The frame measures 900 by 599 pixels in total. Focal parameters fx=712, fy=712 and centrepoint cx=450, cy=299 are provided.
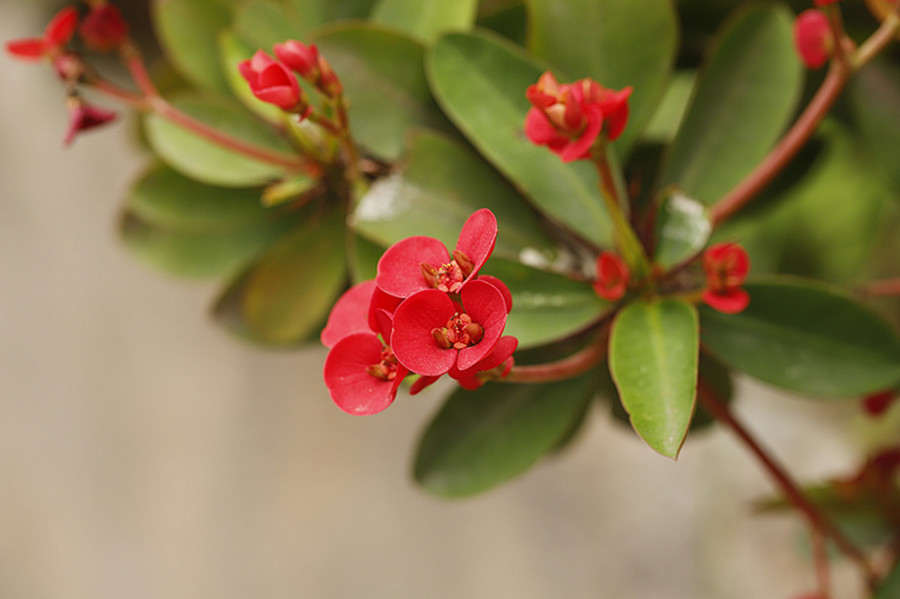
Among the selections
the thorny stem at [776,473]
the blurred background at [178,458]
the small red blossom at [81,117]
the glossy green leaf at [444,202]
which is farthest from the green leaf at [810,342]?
the blurred background at [178,458]

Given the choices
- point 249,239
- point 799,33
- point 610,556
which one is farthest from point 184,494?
point 799,33

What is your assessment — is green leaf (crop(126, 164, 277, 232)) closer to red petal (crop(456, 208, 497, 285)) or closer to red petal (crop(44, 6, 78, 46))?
Result: red petal (crop(44, 6, 78, 46))

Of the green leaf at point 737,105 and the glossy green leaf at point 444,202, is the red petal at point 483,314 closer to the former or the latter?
the glossy green leaf at point 444,202

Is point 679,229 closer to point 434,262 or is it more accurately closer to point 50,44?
point 434,262

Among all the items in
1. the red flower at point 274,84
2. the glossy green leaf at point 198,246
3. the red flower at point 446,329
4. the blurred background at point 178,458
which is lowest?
the blurred background at point 178,458

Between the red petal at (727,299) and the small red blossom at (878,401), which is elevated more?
the red petal at (727,299)

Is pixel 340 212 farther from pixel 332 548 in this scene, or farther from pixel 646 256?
pixel 332 548

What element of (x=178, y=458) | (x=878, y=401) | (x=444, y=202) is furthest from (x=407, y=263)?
(x=178, y=458)

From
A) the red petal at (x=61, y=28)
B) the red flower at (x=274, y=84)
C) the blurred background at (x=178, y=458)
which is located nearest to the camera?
the red flower at (x=274, y=84)
